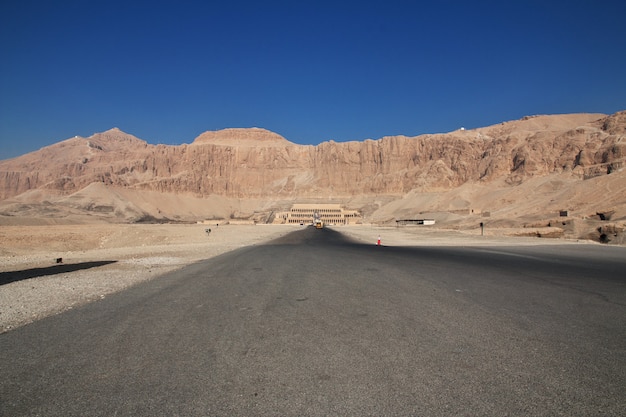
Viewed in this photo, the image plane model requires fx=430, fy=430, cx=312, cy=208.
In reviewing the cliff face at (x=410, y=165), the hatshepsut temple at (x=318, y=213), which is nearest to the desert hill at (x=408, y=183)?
the cliff face at (x=410, y=165)

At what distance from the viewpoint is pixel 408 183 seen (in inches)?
6388

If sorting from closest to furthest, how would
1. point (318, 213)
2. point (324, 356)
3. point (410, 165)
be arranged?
point (324, 356) < point (318, 213) < point (410, 165)

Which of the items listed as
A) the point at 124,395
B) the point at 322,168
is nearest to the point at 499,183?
the point at 322,168

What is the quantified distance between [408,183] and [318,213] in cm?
3785

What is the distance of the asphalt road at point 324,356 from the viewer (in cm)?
381

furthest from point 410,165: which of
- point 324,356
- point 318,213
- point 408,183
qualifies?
point 324,356

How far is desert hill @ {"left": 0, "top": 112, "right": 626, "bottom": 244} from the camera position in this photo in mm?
80875

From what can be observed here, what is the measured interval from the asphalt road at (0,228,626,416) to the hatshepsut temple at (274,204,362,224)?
14045cm

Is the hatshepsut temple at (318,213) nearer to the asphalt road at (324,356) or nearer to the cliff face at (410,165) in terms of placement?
the cliff face at (410,165)

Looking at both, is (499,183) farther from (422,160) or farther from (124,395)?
(124,395)

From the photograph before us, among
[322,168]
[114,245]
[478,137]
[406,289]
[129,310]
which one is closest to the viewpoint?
[129,310]

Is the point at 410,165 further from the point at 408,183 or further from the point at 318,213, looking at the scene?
the point at 318,213

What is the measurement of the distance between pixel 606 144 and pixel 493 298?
113 metres

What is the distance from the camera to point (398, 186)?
164000mm
